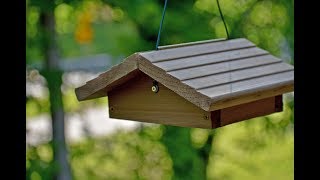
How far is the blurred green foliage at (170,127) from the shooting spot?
8.50 feet

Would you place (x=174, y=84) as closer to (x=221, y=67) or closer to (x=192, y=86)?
(x=192, y=86)

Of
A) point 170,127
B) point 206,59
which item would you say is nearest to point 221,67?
point 206,59

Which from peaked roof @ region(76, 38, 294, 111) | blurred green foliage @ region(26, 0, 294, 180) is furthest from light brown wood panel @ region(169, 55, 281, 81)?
blurred green foliage @ region(26, 0, 294, 180)

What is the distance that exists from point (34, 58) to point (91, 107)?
0.42 m

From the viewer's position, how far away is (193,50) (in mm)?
1296

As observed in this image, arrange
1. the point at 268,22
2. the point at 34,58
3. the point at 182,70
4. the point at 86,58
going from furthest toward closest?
1. the point at 86,58
2. the point at 268,22
3. the point at 34,58
4. the point at 182,70

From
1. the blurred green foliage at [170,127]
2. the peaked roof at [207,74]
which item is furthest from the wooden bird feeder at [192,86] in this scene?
the blurred green foliage at [170,127]

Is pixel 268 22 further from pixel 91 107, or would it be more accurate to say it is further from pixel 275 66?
pixel 275 66

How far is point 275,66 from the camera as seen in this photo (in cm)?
140

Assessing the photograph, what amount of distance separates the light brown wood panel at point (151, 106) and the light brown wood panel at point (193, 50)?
5cm

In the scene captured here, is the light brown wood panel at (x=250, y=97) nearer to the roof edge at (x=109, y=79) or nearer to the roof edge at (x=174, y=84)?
the roof edge at (x=174, y=84)

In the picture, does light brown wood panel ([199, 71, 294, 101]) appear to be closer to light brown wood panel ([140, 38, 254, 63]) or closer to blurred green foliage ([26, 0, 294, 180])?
light brown wood panel ([140, 38, 254, 63])
